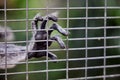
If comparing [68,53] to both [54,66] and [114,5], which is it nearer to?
[54,66]

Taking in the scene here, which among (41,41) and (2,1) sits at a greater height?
(2,1)

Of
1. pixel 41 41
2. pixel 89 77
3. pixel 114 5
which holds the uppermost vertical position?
pixel 114 5

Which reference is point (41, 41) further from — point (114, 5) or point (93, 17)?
point (114, 5)

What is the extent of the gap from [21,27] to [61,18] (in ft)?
0.45

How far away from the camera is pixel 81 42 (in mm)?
1137

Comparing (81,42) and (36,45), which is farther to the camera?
(81,42)

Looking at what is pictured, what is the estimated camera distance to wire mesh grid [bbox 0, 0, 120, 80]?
104 centimetres

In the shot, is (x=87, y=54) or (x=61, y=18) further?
(x=87, y=54)

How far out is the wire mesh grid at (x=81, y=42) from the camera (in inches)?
41.1

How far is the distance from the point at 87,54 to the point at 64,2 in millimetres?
192

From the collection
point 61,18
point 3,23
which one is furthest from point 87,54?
point 3,23

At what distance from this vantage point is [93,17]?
1054 mm

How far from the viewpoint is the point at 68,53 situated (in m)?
1.09

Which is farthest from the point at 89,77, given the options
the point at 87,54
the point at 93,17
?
the point at 93,17
